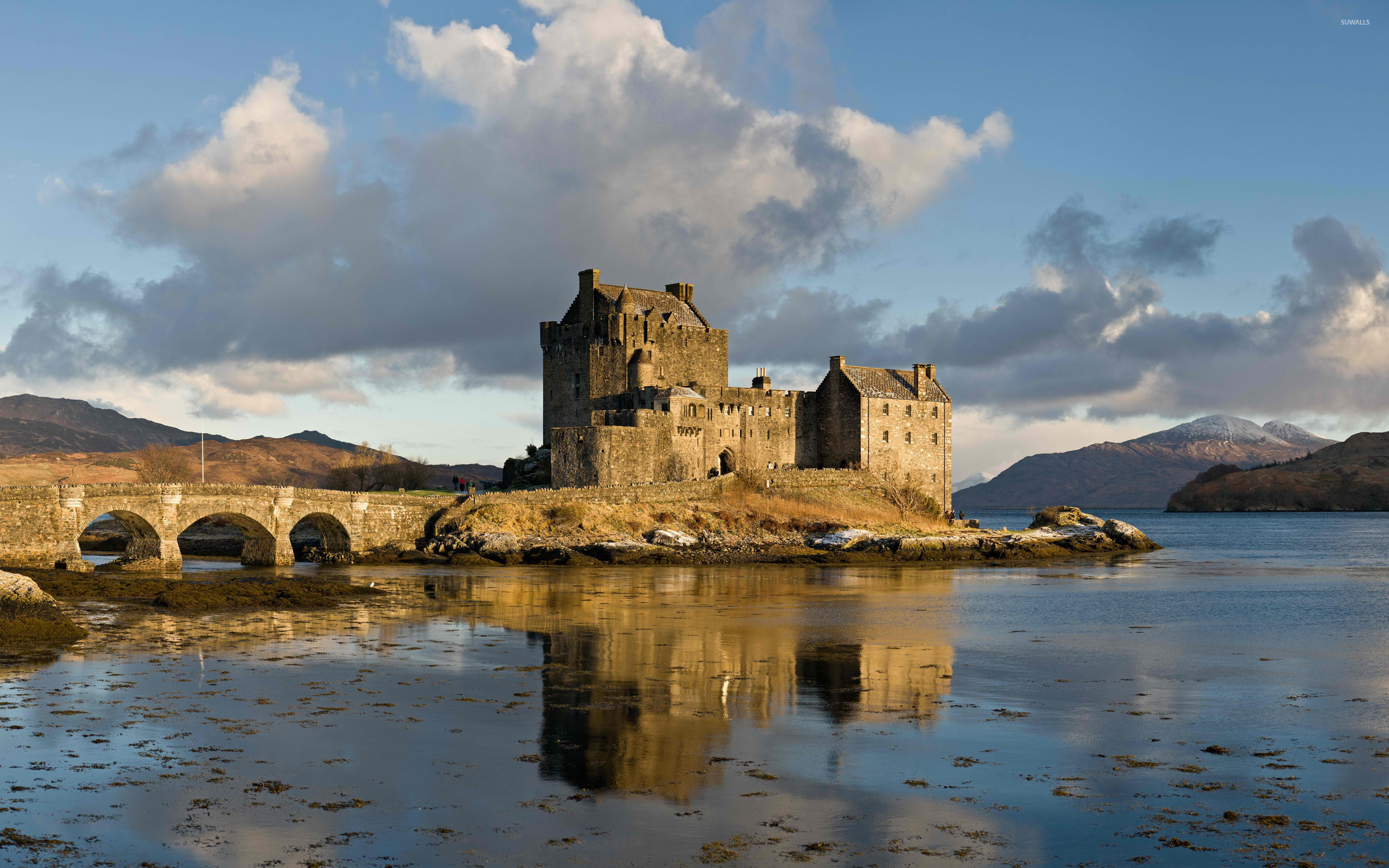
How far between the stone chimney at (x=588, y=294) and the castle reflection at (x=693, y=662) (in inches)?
1427

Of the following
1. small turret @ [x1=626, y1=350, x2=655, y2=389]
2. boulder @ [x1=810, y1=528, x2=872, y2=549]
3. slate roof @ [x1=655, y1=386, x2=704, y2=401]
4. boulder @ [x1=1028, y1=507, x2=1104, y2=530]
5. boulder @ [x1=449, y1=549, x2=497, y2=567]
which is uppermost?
small turret @ [x1=626, y1=350, x2=655, y2=389]

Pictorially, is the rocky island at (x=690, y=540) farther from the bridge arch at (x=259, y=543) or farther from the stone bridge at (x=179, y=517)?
the bridge arch at (x=259, y=543)

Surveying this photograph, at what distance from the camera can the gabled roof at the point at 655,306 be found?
257 feet

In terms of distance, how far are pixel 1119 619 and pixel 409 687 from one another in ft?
80.7

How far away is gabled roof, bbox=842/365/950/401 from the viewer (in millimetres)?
81188

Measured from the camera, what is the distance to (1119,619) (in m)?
35.5

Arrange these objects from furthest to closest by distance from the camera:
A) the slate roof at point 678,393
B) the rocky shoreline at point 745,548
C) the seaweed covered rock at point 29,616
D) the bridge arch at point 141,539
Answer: the slate roof at point 678,393, the rocky shoreline at point 745,548, the bridge arch at point 141,539, the seaweed covered rock at point 29,616

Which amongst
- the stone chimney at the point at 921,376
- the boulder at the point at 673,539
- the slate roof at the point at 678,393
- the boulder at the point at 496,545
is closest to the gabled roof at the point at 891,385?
the stone chimney at the point at 921,376

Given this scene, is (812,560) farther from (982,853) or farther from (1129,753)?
(982,853)

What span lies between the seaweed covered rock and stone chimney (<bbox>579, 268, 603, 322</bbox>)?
52533 mm

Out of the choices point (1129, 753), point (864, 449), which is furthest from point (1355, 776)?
point (864, 449)

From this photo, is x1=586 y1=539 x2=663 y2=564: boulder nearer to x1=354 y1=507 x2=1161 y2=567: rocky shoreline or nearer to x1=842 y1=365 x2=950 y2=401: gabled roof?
x1=354 y1=507 x2=1161 y2=567: rocky shoreline

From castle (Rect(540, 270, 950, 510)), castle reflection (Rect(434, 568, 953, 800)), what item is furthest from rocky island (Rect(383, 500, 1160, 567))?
castle reflection (Rect(434, 568, 953, 800))

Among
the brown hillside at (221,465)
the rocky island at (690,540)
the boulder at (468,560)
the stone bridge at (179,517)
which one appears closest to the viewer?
the stone bridge at (179,517)
